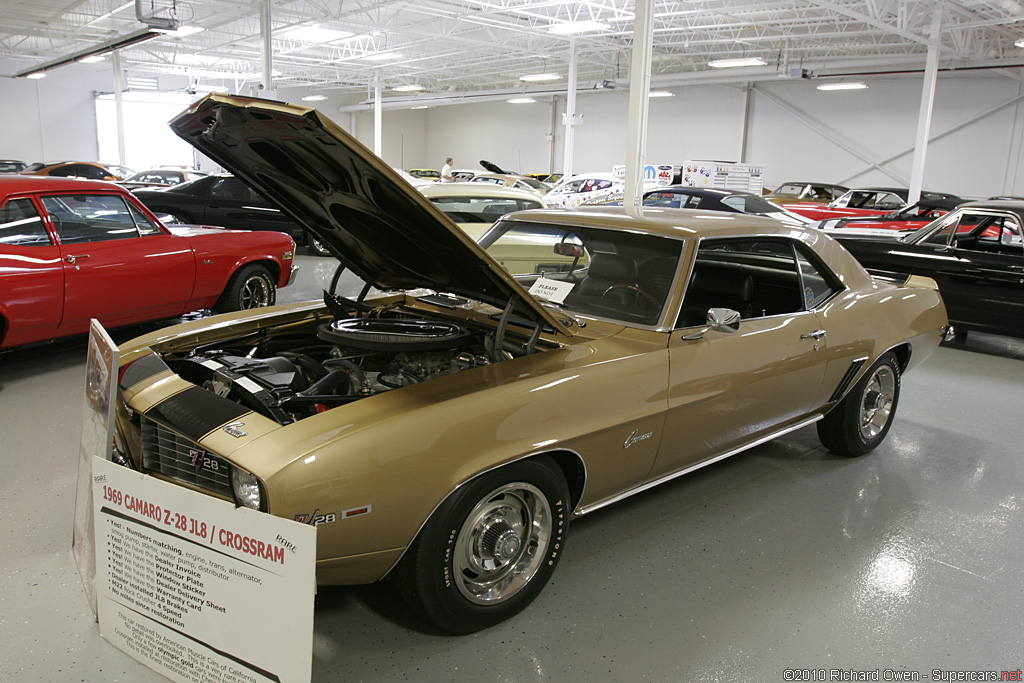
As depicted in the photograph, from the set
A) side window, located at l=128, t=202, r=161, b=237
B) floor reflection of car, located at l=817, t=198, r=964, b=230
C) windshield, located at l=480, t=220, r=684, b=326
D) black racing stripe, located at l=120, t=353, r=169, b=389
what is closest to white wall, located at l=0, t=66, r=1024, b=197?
floor reflection of car, located at l=817, t=198, r=964, b=230

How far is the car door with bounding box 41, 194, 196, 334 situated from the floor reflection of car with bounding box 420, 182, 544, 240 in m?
3.56

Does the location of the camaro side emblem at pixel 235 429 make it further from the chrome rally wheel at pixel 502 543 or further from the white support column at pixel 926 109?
the white support column at pixel 926 109

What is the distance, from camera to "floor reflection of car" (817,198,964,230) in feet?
38.6

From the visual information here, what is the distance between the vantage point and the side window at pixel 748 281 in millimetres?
3424

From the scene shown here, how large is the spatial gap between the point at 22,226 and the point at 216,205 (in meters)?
5.67

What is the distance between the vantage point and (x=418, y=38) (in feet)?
69.3

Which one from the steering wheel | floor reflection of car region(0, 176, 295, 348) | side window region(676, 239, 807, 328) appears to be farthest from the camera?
floor reflection of car region(0, 176, 295, 348)

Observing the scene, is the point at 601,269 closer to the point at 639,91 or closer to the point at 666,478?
the point at 666,478

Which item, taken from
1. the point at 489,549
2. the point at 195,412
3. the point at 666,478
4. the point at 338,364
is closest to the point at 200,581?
the point at 195,412

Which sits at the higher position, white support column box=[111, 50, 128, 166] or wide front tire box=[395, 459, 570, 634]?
white support column box=[111, 50, 128, 166]

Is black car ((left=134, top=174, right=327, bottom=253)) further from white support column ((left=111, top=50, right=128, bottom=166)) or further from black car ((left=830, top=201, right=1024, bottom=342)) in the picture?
white support column ((left=111, top=50, right=128, bottom=166))

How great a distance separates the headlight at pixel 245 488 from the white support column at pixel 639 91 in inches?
288

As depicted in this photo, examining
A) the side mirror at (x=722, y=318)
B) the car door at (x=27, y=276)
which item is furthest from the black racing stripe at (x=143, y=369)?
the car door at (x=27, y=276)

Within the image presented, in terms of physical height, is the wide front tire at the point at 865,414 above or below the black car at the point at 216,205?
below
